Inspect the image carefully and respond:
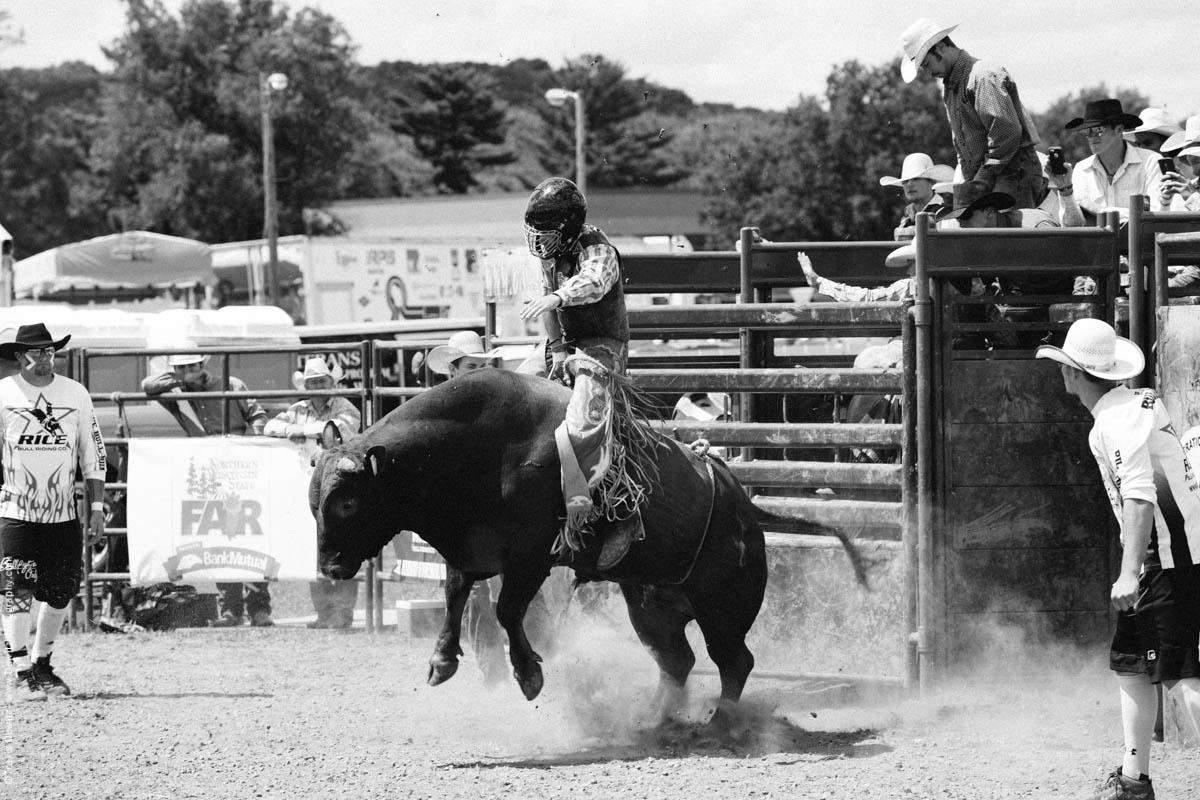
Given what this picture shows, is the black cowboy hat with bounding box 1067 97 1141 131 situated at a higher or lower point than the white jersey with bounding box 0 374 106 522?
higher

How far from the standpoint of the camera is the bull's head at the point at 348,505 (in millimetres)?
6508

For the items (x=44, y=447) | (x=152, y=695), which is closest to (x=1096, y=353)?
(x=152, y=695)

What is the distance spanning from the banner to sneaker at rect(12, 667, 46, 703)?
97.7 inches

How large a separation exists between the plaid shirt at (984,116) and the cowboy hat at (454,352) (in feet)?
9.70

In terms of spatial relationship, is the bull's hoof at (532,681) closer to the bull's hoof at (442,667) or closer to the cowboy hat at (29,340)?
the bull's hoof at (442,667)

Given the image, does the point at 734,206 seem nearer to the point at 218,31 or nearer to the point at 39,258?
the point at 218,31

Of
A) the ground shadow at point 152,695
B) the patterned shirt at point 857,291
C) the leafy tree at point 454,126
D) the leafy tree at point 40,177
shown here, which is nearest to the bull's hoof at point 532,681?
the ground shadow at point 152,695

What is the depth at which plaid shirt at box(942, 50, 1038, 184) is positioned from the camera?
7.84 metres

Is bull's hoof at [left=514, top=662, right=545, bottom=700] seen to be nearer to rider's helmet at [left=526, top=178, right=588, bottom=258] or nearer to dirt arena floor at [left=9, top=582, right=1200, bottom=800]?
dirt arena floor at [left=9, top=582, right=1200, bottom=800]

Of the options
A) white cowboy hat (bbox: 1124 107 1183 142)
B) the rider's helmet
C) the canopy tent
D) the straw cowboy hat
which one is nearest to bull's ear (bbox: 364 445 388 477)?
the rider's helmet

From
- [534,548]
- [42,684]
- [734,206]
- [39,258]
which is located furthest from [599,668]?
[734,206]

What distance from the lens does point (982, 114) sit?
787 centimetres

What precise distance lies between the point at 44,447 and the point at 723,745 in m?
4.42

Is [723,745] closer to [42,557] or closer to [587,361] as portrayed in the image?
[587,361]
